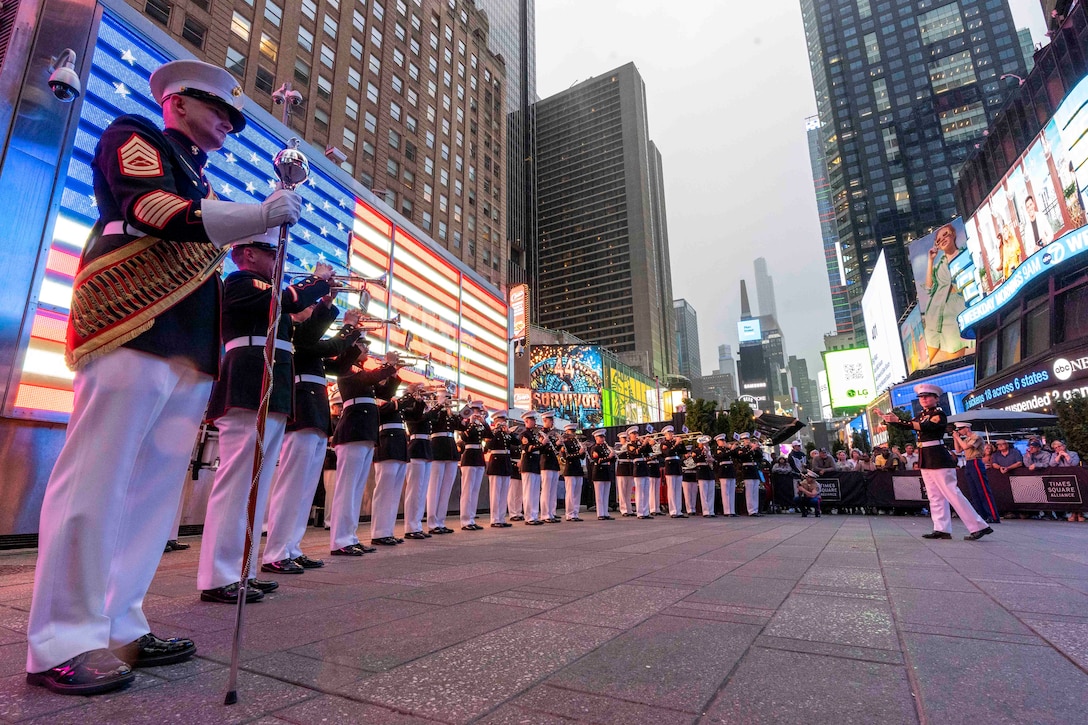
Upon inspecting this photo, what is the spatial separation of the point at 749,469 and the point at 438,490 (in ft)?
35.4

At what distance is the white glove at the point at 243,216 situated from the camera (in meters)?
2.11

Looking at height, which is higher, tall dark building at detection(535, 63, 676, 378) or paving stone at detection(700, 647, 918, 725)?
tall dark building at detection(535, 63, 676, 378)

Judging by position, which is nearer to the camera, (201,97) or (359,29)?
(201,97)

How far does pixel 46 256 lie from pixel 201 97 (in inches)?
303

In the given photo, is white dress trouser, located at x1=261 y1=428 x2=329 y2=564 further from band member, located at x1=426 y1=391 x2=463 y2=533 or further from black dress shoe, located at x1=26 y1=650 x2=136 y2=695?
band member, located at x1=426 y1=391 x2=463 y2=533

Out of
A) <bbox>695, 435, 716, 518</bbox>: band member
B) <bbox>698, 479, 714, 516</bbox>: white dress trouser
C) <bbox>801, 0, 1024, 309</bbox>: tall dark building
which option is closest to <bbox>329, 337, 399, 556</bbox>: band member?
<bbox>695, 435, 716, 518</bbox>: band member

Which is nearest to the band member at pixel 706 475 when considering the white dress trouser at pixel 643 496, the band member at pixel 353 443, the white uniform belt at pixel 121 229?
the white dress trouser at pixel 643 496

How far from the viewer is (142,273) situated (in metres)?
2.25

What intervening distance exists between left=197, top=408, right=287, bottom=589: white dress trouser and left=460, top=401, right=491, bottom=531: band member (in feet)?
19.7

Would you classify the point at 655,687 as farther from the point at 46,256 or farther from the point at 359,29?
the point at 359,29

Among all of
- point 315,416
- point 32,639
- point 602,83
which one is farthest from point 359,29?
point 602,83

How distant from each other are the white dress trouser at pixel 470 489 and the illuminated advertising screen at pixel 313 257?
95.1 inches

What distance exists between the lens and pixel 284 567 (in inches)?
185

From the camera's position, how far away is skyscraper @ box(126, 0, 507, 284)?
28297 millimetres
